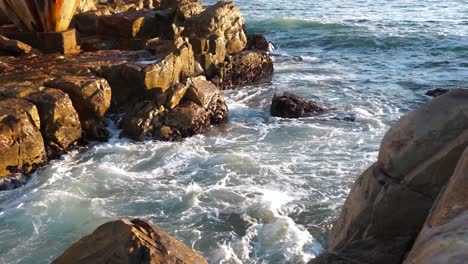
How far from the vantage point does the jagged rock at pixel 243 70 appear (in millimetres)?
14984

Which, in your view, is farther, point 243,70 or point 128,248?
point 243,70

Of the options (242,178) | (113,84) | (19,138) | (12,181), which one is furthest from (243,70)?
(12,181)

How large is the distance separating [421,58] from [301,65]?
14.5ft

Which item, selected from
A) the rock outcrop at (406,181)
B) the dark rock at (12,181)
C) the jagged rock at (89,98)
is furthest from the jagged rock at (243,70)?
the rock outcrop at (406,181)

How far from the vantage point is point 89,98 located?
10406 mm

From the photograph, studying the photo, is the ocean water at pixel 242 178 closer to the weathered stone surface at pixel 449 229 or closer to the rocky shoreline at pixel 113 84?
the rocky shoreline at pixel 113 84

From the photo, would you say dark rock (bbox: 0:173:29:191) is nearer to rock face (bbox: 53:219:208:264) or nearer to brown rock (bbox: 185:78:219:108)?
brown rock (bbox: 185:78:219:108)

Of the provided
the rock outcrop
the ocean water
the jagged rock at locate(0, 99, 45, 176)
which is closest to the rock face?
the rock outcrop

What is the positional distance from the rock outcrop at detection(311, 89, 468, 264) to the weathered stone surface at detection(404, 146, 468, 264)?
68 cm

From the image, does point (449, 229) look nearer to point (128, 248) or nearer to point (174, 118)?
point (128, 248)

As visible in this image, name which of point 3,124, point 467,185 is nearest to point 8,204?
point 3,124

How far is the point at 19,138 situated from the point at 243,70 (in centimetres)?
807

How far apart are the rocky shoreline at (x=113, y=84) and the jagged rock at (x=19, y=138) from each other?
0.06 ft

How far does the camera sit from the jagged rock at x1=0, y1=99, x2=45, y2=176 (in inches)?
344
